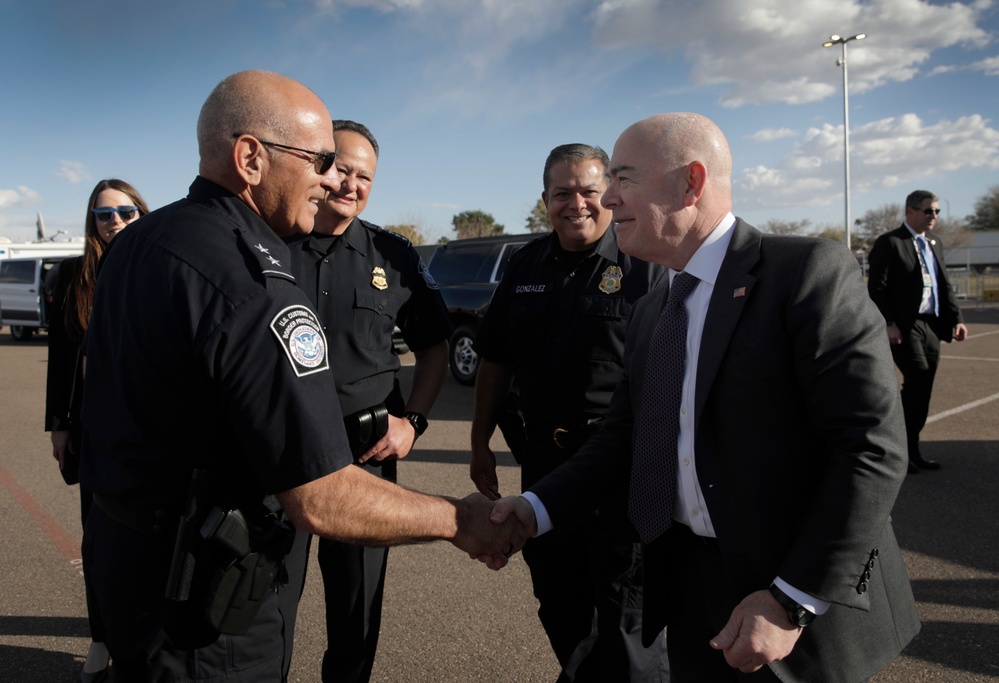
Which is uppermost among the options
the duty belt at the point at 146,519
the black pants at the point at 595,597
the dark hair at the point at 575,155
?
the dark hair at the point at 575,155

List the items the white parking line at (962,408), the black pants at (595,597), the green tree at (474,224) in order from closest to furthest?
the black pants at (595,597)
the white parking line at (962,408)
the green tree at (474,224)

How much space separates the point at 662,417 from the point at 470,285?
841 cm

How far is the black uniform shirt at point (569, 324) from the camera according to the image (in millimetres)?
2928

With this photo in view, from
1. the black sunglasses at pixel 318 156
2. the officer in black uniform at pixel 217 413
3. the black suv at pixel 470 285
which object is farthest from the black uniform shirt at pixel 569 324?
the black suv at pixel 470 285

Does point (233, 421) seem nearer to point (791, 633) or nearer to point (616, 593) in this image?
point (791, 633)

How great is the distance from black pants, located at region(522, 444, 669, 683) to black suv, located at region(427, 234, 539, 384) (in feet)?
22.7

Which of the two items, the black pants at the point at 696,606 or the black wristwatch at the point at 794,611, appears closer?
the black wristwatch at the point at 794,611

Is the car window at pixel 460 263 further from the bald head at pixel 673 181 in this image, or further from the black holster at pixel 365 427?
the bald head at pixel 673 181

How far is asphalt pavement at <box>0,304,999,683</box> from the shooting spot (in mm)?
3074

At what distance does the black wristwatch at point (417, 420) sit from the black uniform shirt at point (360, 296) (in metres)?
0.16

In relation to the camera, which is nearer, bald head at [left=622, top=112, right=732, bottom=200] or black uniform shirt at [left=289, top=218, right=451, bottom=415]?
bald head at [left=622, top=112, right=732, bottom=200]

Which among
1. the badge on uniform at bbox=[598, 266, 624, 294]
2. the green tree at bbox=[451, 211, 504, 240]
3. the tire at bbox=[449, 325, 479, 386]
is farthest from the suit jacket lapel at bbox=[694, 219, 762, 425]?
the green tree at bbox=[451, 211, 504, 240]

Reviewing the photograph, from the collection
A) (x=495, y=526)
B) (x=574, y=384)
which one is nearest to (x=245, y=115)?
(x=495, y=526)

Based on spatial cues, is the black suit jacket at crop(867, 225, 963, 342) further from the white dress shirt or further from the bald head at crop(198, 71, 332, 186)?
the bald head at crop(198, 71, 332, 186)
